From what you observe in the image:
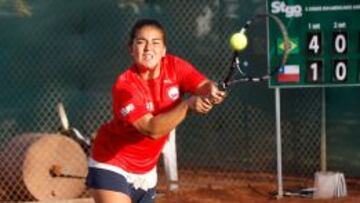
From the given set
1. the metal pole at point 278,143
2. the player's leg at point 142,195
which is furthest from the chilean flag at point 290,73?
the player's leg at point 142,195

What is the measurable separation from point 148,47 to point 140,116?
0.40m

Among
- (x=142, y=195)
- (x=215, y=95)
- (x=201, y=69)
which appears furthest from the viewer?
(x=201, y=69)

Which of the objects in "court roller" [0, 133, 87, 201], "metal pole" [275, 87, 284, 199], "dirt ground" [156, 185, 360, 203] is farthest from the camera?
"dirt ground" [156, 185, 360, 203]

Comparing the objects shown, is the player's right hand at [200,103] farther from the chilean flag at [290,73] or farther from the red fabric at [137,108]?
the chilean flag at [290,73]

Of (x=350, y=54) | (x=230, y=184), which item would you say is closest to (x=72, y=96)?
(x=230, y=184)

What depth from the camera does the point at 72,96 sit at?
33.1 feet

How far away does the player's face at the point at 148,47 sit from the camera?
4.50m

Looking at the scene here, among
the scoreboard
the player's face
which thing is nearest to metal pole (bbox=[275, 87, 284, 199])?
the scoreboard

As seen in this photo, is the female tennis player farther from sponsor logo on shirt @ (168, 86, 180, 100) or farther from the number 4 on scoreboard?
the number 4 on scoreboard

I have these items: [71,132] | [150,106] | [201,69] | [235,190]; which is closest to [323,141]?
[235,190]

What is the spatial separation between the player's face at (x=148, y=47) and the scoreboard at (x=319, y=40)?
174 inches

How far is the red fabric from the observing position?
4.48 m

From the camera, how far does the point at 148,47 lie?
4.50 m

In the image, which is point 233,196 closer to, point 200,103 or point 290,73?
point 290,73
